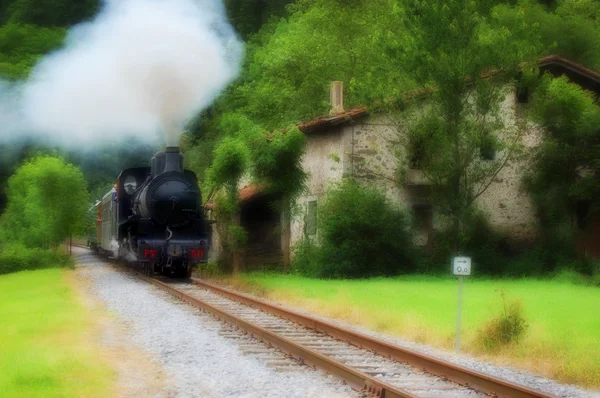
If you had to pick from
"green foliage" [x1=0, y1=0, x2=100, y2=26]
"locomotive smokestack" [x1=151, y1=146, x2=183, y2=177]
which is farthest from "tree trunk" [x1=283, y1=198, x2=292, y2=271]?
"green foliage" [x1=0, y1=0, x2=100, y2=26]

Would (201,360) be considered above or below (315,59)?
below

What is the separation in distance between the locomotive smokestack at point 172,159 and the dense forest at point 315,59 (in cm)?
252

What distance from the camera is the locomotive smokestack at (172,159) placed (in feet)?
79.6

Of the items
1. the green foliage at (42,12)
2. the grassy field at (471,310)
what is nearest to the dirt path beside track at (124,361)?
the grassy field at (471,310)

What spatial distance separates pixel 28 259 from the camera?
3259 centimetres

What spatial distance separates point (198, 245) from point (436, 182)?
784cm

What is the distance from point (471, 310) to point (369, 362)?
6552 mm

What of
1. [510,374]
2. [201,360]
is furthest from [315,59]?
[510,374]

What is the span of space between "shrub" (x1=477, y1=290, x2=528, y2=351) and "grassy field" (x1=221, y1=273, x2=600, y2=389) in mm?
95

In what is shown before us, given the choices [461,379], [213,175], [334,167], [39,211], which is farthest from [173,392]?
[39,211]

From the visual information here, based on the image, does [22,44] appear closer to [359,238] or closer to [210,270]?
[210,270]

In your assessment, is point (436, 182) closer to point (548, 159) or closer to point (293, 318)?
point (548, 159)

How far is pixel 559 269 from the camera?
26.3 metres

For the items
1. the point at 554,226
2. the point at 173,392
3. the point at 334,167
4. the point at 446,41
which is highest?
the point at 446,41
